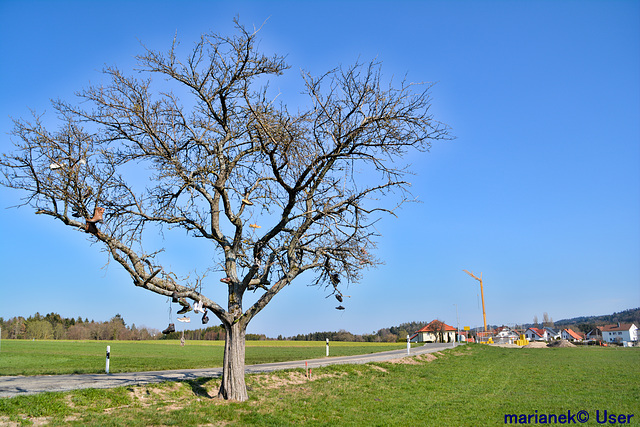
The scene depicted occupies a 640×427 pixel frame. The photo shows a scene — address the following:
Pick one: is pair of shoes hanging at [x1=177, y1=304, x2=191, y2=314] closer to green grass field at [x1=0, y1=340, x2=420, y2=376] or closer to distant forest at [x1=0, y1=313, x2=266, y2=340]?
green grass field at [x1=0, y1=340, x2=420, y2=376]

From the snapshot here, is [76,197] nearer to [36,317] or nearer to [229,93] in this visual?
[229,93]

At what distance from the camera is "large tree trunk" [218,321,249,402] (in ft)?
37.4

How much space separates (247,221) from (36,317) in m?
152

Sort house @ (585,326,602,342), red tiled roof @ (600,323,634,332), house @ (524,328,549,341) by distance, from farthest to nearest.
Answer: house @ (585,326,602,342)
house @ (524,328,549,341)
red tiled roof @ (600,323,634,332)

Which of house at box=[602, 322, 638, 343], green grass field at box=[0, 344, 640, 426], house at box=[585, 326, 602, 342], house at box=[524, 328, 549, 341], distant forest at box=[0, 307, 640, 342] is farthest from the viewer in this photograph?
house at box=[585, 326, 602, 342]

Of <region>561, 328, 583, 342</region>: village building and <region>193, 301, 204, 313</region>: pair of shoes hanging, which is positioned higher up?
<region>193, 301, 204, 313</region>: pair of shoes hanging

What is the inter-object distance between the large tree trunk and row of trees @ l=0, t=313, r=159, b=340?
355ft

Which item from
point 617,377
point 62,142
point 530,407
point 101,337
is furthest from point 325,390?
point 101,337

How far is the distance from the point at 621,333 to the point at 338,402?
14828 centimetres

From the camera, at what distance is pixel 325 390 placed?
535 inches

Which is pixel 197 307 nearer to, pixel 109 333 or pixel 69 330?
pixel 109 333

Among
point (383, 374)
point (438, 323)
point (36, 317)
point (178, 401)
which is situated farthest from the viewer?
point (36, 317)

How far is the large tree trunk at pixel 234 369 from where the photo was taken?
1140cm

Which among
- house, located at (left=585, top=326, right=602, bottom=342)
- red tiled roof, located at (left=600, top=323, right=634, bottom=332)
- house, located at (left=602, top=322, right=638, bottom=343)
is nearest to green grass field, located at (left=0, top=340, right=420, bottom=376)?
house, located at (left=602, top=322, right=638, bottom=343)
